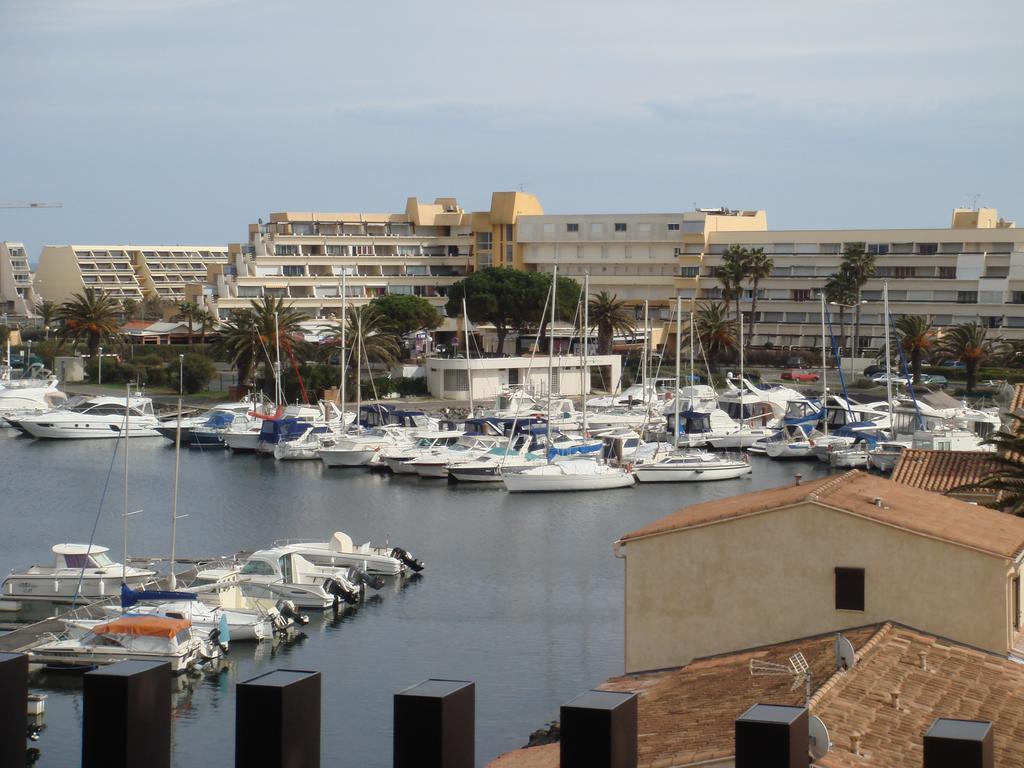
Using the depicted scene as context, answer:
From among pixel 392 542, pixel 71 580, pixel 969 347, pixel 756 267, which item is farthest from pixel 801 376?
pixel 71 580

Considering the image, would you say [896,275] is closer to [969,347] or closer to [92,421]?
[969,347]

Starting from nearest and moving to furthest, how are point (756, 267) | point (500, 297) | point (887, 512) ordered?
point (887, 512), point (756, 267), point (500, 297)

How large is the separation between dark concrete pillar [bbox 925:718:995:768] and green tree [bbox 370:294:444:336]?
9456 cm

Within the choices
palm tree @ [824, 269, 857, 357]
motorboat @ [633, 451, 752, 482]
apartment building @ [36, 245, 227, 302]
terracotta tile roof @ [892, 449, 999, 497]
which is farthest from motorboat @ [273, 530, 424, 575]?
apartment building @ [36, 245, 227, 302]

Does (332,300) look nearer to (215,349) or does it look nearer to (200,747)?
(215,349)

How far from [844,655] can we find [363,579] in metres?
23.1

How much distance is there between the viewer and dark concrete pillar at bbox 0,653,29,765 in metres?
5.25

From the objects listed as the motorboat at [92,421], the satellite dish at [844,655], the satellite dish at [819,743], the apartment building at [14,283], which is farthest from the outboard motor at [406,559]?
the apartment building at [14,283]

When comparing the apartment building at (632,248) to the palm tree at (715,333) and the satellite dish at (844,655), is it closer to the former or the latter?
the palm tree at (715,333)

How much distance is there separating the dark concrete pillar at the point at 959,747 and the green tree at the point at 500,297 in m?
96.8

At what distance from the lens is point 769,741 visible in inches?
210

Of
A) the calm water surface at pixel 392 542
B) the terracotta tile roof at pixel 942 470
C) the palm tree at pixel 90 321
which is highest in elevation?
the palm tree at pixel 90 321

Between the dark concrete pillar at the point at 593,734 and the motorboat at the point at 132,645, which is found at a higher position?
the dark concrete pillar at the point at 593,734

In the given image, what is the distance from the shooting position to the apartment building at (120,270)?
173 m
